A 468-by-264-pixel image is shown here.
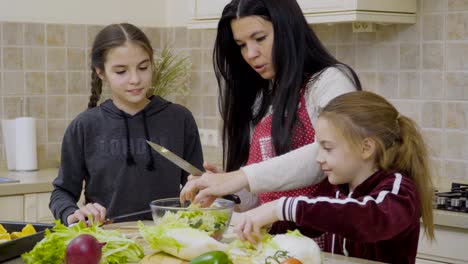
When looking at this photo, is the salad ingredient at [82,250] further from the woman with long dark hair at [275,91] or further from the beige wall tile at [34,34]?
the beige wall tile at [34,34]

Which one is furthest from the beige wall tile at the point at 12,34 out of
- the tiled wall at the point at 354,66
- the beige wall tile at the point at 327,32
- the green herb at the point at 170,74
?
the beige wall tile at the point at 327,32

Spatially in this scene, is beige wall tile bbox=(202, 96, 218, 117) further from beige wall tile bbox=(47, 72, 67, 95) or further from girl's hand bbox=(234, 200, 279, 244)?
girl's hand bbox=(234, 200, 279, 244)

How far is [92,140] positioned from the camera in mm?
2598

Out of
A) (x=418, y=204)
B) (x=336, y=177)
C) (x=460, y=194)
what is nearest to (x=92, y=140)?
(x=336, y=177)

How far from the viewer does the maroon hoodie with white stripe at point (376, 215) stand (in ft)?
5.82

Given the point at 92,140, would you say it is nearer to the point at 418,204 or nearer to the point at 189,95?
the point at 418,204

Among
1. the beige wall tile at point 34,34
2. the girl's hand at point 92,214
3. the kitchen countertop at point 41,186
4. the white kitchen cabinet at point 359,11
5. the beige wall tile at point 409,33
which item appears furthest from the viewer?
the beige wall tile at point 34,34

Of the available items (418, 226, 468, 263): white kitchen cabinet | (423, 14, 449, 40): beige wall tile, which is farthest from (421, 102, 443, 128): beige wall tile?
(418, 226, 468, 263): white kitchen cabinet

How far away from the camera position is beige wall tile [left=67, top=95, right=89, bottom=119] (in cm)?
420

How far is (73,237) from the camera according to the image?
1.80 m

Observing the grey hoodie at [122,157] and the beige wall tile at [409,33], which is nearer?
the grey hoodie at [122,157]

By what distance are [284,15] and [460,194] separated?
1.15 m

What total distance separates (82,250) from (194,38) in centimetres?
278

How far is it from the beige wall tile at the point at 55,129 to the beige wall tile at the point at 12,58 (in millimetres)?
300
